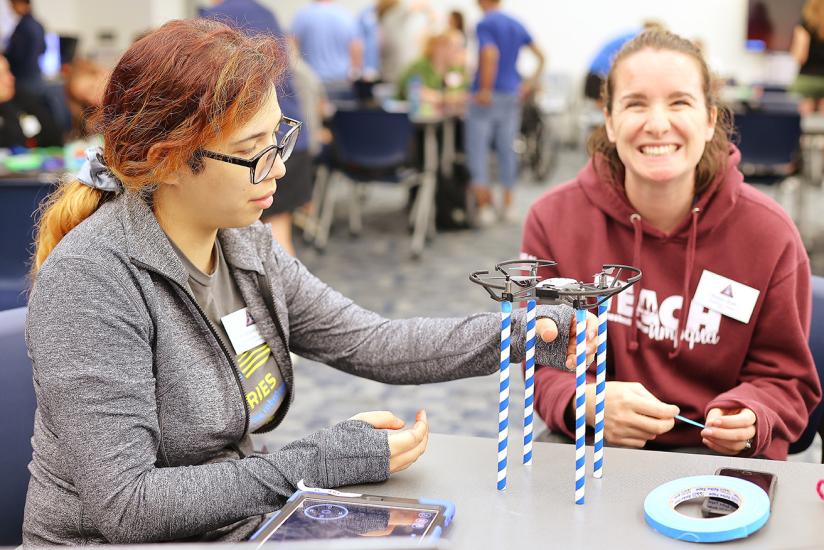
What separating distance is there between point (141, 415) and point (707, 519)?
73cm

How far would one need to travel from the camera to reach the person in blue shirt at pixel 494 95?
6.49m

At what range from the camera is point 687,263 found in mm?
1753

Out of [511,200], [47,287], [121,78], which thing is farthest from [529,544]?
[511,200]

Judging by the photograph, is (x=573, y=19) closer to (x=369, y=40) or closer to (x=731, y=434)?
(x=369, y=40)

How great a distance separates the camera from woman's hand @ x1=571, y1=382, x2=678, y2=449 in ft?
4.89

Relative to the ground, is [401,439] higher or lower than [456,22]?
lower

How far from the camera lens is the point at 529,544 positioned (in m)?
1.09

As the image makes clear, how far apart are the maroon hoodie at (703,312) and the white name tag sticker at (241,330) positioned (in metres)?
0.58

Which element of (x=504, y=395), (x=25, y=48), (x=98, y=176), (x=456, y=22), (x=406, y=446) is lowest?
(x=406, y=446)

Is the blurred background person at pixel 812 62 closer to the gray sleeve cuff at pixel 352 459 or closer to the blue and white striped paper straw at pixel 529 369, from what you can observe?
the blue and white striped paper straw at pixel 529 369

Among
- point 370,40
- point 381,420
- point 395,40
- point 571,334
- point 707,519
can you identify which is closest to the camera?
point 707,519

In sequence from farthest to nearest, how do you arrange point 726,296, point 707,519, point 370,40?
point 370,40 → point 726,296 → point 707,519

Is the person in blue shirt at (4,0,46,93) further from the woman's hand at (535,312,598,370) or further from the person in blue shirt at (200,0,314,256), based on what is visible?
the woman's hand at (535,312,598,370)

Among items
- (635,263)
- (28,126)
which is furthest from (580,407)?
(28,126)
